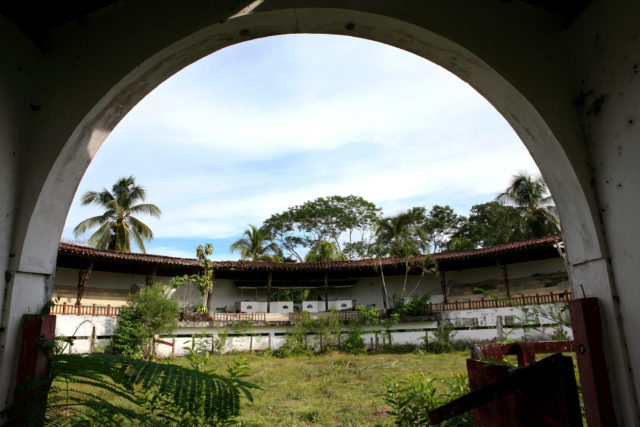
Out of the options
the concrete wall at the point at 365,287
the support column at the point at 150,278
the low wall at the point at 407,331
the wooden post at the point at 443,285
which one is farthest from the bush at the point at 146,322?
the wooden post at the point at 443,285

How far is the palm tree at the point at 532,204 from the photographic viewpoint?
2205cm

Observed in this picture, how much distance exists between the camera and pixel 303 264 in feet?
65.3

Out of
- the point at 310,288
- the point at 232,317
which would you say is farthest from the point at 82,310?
the point at 310,288

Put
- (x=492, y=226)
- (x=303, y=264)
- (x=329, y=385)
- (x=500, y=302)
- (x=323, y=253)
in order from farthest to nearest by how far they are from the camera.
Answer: (x=492, y=226)
(x=323, y=253)
(x=303, y=264)
(x=500, y=302)
(x=329, y=385)

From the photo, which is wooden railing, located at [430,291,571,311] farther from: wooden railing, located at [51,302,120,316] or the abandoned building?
wooden railing, located at [51,302,120,316]

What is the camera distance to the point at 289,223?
32875mm

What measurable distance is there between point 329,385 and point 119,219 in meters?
16.5

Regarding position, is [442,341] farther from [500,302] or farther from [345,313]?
[345,313]

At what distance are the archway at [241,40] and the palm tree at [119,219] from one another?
20693 mm

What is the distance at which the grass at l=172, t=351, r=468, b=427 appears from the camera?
6.16 metres

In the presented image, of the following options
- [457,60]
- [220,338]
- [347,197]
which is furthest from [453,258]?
[457,60]

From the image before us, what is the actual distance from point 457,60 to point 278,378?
30.1 feet

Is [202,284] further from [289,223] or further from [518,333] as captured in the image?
[289,223]

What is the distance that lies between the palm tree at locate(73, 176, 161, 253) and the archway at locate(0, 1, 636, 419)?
2069 centimetres
